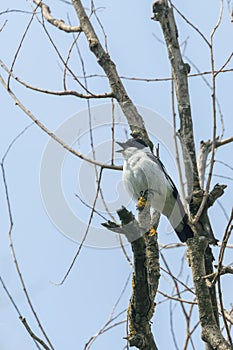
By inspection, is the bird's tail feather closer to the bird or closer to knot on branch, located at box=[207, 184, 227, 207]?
the bird

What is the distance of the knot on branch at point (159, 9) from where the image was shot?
5.44m

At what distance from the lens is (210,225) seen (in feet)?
15.8

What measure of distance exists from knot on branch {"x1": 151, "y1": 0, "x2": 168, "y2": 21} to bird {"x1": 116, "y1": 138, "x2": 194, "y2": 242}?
1354 mm

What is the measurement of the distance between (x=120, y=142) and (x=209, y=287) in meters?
3.16

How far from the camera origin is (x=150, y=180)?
6.61 m

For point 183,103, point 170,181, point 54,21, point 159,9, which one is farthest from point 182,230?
point 54,21

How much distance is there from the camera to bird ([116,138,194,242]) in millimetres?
6477

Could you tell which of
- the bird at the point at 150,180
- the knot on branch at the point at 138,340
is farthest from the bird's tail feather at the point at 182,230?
the knot on branch at the point at 138,340

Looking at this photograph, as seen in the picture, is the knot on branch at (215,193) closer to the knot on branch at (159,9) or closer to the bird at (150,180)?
the bird at (150,180)

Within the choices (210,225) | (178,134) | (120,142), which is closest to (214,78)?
(178,134)

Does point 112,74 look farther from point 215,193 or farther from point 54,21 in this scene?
point 215,193

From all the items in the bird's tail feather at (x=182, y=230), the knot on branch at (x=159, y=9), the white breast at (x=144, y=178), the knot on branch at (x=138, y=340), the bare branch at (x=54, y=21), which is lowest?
the knot on branch at (x=138, y=340)

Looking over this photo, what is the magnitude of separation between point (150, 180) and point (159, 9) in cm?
191

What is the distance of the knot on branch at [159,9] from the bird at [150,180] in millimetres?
1354
